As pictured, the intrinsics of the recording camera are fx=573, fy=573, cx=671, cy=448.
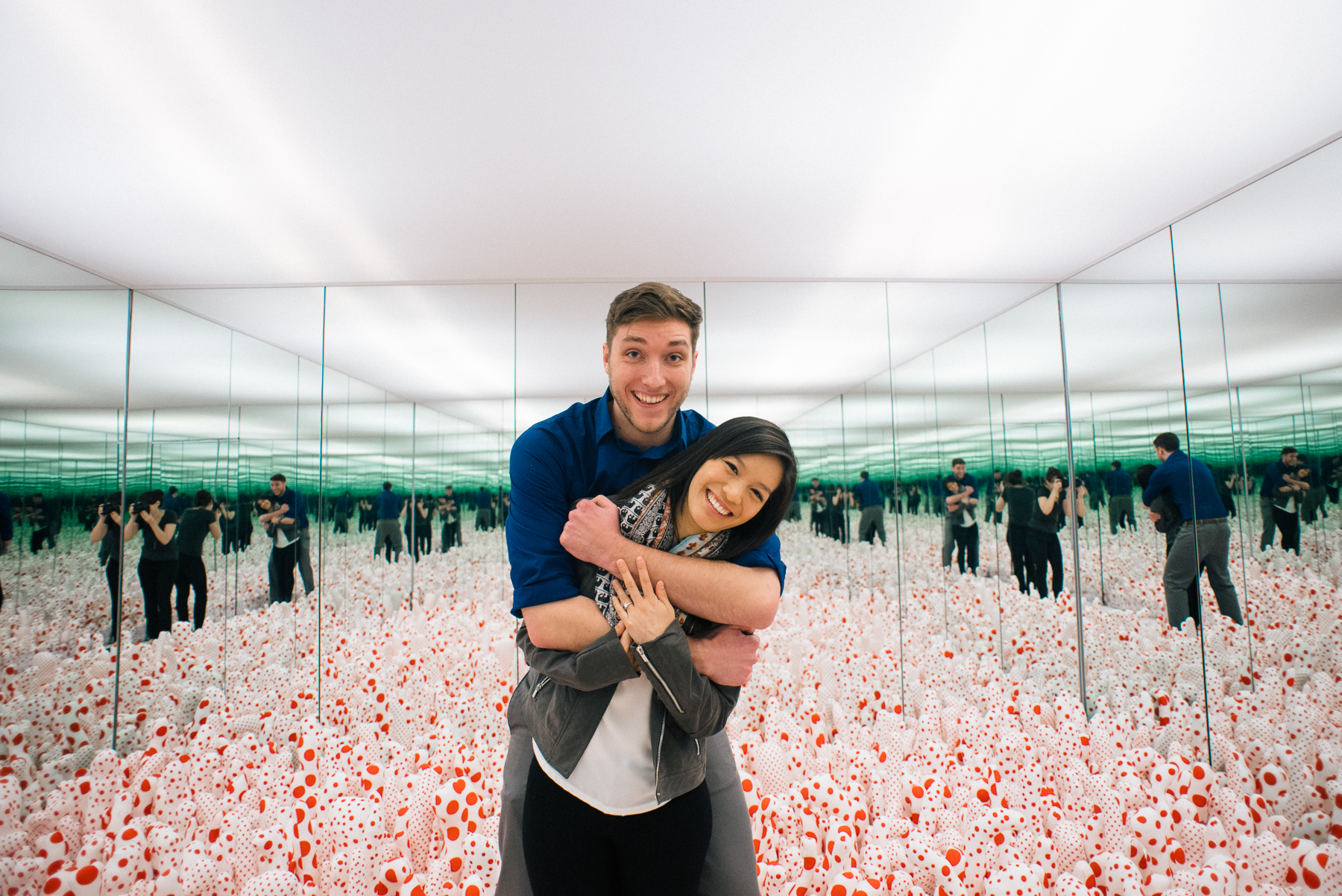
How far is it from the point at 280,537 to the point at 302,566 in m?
0.23

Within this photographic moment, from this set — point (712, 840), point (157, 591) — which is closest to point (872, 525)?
point (712, 840)

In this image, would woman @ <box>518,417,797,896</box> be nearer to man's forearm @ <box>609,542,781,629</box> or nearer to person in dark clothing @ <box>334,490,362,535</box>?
man's forearm @ <box>609,542,781,629</box>

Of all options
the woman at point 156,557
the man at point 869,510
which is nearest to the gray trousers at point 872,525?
the man at point 869,510

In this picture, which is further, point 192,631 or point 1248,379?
point 192,631

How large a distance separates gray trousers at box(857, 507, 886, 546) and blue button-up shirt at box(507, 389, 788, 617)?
2.85m

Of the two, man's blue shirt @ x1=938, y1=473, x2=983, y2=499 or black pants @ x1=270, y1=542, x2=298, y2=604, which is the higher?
man's blue shirt @ x1=938, y1=473, x2=983, y2=499

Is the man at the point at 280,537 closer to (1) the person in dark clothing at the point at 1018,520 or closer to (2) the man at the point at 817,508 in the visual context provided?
(2) the man at the point at 817,508

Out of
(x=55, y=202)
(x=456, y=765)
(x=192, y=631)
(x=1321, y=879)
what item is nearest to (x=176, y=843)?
(x=456, y=765)

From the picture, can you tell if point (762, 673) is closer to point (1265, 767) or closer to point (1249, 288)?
point (1265, 767)

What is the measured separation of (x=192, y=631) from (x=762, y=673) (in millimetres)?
3528

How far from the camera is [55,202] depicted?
2.44 meters

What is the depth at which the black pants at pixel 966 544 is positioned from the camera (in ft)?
12.7

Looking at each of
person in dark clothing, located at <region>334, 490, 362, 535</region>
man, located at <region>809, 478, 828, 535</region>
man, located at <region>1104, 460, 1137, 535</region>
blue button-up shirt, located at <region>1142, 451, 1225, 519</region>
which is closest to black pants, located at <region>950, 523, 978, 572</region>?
man, located at <region>1104, 460, 1137, 535</region>

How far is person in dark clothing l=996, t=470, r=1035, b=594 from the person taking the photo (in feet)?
12.3
